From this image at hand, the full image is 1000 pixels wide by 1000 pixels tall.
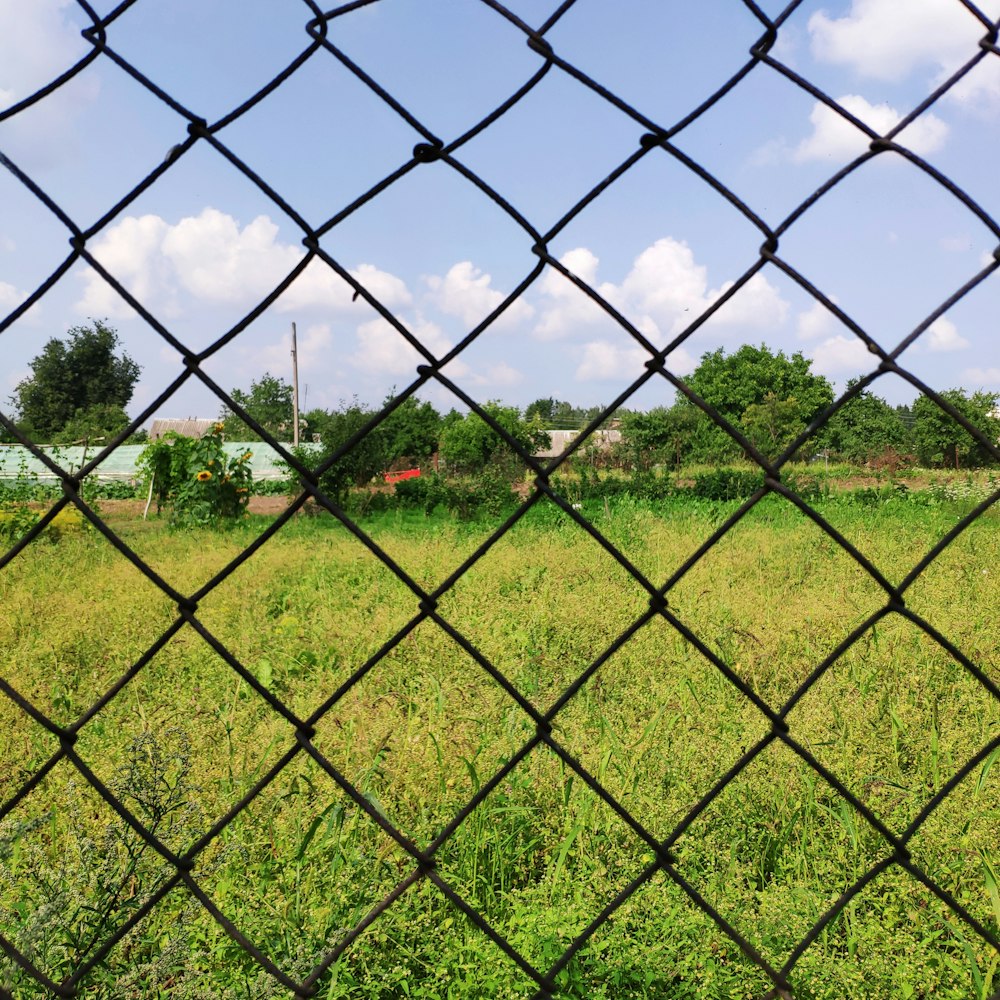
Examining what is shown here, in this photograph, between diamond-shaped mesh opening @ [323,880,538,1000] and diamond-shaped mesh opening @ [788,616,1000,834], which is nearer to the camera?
diamond-shaped mesh opening @ [323,880,538,1000]

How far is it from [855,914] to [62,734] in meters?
1.59

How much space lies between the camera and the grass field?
145cm

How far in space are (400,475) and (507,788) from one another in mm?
Result: 8625

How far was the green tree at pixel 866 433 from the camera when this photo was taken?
14.4 m

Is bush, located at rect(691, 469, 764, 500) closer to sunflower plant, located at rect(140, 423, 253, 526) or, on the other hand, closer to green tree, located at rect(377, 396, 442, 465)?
green tree, located at rect(377, 396, 442, 465)

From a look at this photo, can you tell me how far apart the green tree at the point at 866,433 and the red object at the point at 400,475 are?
7.58 m

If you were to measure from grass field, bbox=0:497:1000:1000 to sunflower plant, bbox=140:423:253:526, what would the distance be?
3524 millimetres

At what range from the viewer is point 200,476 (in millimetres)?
8117

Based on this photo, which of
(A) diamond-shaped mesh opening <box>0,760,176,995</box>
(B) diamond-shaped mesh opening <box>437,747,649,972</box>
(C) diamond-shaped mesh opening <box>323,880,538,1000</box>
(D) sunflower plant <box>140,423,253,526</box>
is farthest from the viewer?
(D) sunflower plant <box>140,423,253,526</box>

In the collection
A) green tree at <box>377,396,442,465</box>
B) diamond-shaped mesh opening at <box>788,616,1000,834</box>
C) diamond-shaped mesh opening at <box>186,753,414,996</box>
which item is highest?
green tree at <box>377,396,442,465</box>

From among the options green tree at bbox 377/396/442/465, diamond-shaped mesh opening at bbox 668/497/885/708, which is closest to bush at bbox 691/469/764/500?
green tree at bbox 377/396/442/465

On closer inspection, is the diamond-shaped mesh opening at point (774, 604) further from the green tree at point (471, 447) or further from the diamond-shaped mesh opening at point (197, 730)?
the green tree at point (471, 447)

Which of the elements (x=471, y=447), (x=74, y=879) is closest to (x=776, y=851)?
(x=74, y=879)

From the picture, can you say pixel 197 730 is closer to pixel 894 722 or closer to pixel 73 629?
pixel 73 629
